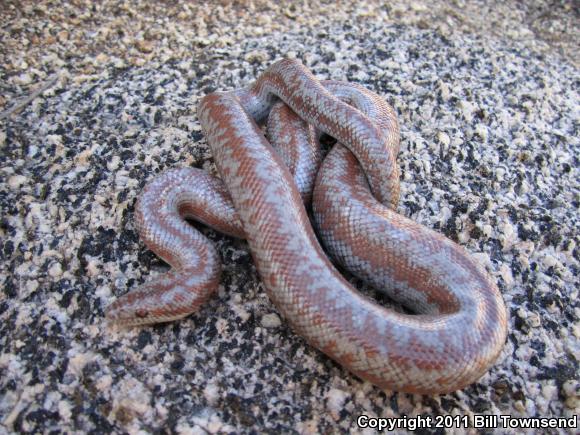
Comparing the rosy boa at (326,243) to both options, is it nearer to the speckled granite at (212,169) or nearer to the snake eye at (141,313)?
the snake eye at (141,313)

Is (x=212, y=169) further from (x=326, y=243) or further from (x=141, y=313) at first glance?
(x=141, y=313)

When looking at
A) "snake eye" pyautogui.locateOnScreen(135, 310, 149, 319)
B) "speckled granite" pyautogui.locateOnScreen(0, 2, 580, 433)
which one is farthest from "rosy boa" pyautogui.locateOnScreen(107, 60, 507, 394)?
"speckled granite" pyautogui.locateOnScreen(0, 2, 580, 433)

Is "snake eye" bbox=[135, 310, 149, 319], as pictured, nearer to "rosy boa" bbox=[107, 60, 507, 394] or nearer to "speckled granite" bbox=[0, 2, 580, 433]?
"rosy boa" bbox=[107, 60, 507, 394]

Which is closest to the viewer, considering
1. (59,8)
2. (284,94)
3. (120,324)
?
(120,324)

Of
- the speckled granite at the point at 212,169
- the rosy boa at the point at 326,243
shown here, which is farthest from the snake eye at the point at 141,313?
the speckled granite at the point at 212,169

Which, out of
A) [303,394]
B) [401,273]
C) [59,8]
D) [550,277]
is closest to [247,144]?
[401,273]

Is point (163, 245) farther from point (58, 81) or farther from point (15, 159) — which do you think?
point (58, 81)
